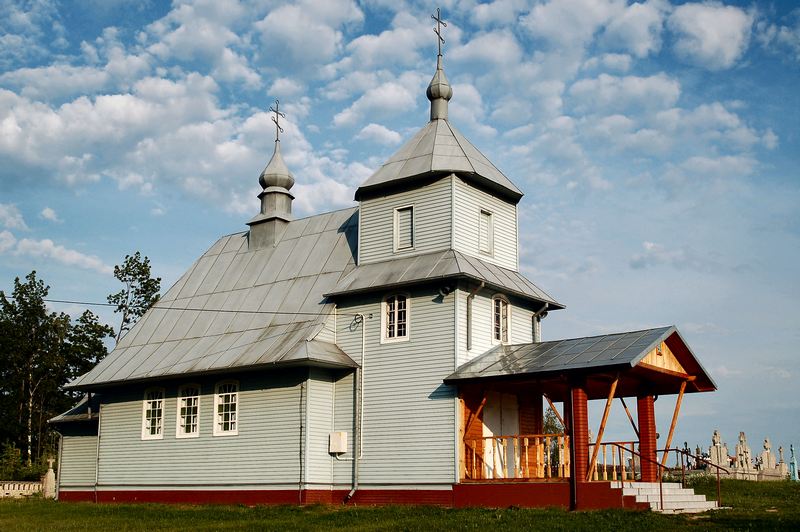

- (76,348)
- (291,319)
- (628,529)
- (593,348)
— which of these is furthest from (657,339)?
(76,348)

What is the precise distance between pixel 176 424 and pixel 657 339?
14361 mm

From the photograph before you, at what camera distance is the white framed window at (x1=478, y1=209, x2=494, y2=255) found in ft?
85.9

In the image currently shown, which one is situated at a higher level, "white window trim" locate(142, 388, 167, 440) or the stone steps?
"white window trim" locate(142, 388, 167, 440)

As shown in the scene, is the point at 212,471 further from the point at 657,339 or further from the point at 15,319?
the point at 15,319

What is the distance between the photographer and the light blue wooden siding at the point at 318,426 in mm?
24422

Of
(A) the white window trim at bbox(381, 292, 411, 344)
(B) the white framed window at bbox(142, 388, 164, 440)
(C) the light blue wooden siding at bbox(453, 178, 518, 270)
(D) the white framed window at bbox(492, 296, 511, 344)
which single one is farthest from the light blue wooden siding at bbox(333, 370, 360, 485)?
(B) the white framed window at bbox(142, 388, 164, 440)

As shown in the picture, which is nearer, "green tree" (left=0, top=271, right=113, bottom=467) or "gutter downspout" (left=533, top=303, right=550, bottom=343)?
"gutter downspout" (left=533, top=303, right=550, bottom=343)

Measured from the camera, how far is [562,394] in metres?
26.3

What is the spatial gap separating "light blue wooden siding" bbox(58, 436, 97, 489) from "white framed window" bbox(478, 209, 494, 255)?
1432 centimetres

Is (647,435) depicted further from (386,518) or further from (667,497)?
(386,518)

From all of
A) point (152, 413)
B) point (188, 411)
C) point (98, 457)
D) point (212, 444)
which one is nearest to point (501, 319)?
point (212, 444)

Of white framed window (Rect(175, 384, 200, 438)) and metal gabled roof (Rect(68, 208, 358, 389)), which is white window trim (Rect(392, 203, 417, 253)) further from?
white framed window (Rect(175, 384, 200, 438))

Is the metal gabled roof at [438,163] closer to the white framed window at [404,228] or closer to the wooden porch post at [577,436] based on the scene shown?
the white framed window at [404,228]

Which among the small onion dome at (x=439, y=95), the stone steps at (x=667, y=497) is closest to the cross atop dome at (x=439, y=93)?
the small onion dome at (x=439, y=95)
